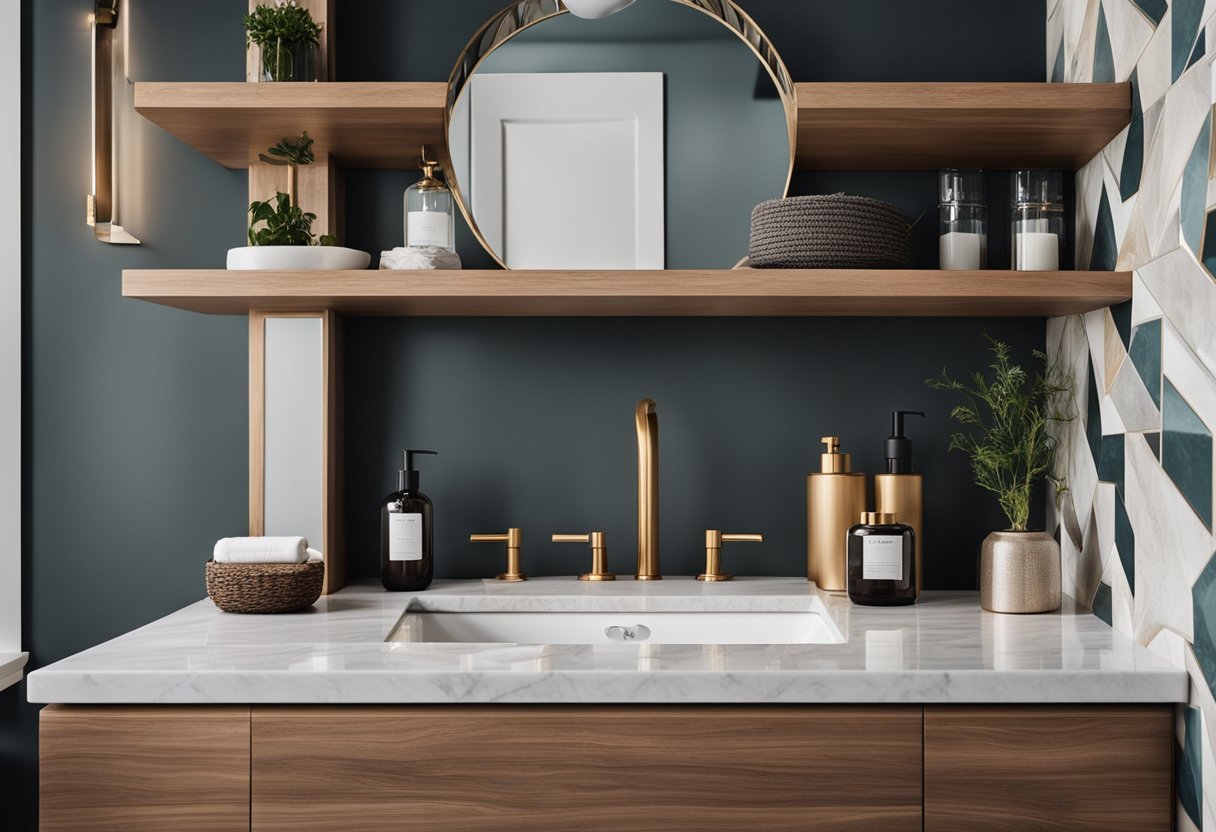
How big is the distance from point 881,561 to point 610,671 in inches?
22.1

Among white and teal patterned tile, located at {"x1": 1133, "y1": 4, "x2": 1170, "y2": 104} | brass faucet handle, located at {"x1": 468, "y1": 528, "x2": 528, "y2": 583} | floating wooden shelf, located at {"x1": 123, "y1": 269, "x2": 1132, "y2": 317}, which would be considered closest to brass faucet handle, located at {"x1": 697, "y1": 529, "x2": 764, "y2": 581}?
brass faucet handle, located at {"x1": 468, "y1": 528, "x2": 528, "y2": 583}

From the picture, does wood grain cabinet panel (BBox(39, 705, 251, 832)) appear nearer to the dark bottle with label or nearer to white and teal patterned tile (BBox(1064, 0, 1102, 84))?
the dark bottle with label

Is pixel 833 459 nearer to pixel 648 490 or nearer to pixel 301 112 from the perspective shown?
pixel 648 490

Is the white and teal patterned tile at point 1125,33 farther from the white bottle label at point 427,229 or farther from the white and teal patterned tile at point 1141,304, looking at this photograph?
the white bottle label at point 427,229

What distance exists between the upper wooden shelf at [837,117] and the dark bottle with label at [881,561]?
0.62 meters

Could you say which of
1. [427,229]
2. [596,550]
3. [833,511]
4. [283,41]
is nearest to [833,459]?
[833,511]

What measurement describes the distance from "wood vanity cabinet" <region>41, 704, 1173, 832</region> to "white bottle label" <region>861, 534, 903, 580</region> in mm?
386

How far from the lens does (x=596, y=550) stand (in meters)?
1.76

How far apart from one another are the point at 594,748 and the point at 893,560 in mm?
601

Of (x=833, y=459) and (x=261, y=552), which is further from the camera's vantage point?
(x=833, y=459)

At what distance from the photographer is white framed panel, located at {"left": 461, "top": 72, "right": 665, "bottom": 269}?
1.75 metres

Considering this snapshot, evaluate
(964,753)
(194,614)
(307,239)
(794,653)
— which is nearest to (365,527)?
(194,614)

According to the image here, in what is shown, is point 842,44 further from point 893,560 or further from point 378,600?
point 378,600

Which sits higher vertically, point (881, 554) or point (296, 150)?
point (296, 150)
